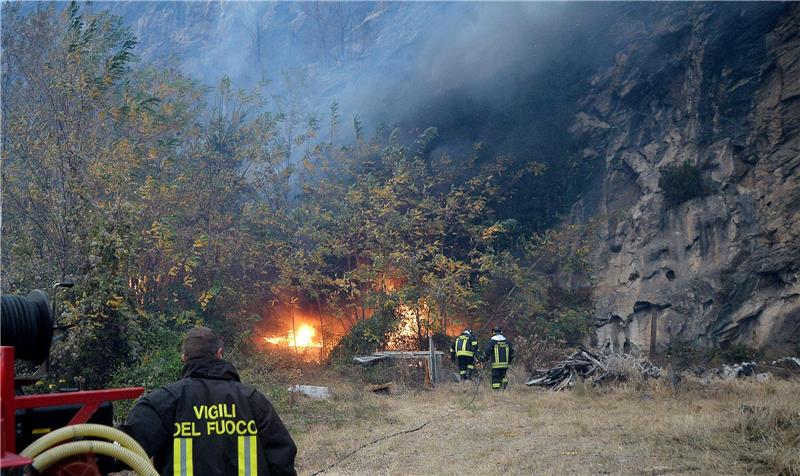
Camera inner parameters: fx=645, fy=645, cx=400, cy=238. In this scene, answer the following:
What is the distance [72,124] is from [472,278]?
1299 centimetres

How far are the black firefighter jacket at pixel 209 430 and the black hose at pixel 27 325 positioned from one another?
1.80 ft

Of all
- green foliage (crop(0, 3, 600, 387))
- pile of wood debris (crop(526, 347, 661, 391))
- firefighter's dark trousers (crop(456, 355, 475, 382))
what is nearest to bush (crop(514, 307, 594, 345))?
green foliage (crop(0, 3, 600, 387))

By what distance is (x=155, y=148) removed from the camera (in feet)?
60.4

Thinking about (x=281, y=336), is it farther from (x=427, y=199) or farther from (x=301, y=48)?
(x=301, y=48)

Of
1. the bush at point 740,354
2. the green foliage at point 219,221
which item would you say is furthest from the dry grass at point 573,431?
the bush at point 740,354

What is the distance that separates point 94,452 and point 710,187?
1945 centimetres

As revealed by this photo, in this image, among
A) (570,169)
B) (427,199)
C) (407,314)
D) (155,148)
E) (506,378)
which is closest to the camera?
(506,378)

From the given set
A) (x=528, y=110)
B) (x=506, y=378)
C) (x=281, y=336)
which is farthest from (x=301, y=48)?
(x=506, y=378)

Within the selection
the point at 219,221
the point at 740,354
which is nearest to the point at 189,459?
the point at 740,354

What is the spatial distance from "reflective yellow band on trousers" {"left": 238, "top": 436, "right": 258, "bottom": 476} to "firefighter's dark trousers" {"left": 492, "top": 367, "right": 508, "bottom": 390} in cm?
1105

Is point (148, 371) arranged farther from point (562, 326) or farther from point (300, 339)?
point (562, 326)

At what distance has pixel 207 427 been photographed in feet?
10.7

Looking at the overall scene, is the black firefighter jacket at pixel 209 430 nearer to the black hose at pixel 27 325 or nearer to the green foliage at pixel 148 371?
the black hose at pixel 27 325

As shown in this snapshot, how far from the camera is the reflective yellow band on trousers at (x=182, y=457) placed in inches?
127
